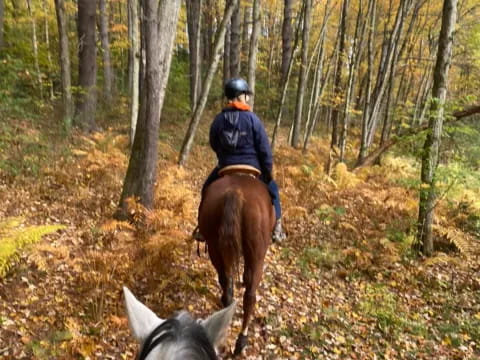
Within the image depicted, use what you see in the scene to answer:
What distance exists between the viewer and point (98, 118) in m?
15.6

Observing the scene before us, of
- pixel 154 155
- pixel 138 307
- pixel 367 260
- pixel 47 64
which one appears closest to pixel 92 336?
pixel 138 307

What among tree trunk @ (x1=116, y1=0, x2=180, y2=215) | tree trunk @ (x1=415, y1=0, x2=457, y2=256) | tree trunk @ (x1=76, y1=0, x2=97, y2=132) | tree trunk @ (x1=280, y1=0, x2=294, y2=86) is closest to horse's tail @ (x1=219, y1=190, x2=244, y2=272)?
tree trunk @ (x1=116, y1=0, x2=180, y2=215)

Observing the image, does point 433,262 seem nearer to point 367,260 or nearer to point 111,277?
point 367,260

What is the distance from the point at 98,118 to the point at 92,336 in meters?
12.9

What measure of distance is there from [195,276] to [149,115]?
290 cm

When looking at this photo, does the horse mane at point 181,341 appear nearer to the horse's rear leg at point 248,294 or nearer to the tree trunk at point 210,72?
the horse's rear leg at point 248,294

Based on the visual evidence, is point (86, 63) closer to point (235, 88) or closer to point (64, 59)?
point (64, 59)

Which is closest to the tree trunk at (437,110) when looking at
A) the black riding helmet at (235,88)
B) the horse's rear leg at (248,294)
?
the black riding helmet at (235,88)

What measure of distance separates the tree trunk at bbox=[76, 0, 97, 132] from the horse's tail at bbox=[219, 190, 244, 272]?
399 inches

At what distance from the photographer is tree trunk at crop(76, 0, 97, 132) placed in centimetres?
1255

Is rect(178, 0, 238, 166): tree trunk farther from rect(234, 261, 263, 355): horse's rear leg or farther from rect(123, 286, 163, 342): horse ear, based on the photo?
rect(123, 286, 163, 342): horse ear

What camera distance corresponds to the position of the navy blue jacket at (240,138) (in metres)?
4.83

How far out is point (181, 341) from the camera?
148 centimetres

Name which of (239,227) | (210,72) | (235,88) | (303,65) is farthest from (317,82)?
(239,227)
